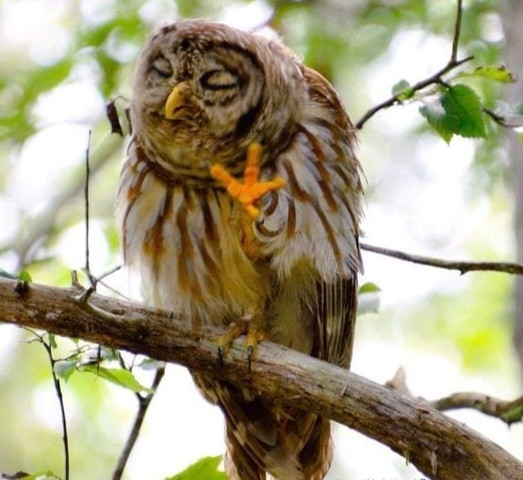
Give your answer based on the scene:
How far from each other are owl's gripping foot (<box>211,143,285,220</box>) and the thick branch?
55 cm

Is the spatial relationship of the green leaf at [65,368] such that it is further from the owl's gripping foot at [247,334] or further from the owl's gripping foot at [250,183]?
the owl's gripping foot at [250,183]

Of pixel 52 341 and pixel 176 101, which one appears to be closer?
pixel 52 341

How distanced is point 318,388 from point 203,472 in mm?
457

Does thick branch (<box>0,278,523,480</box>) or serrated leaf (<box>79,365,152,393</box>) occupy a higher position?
thick branch (<box>0,278,523,480</box>)

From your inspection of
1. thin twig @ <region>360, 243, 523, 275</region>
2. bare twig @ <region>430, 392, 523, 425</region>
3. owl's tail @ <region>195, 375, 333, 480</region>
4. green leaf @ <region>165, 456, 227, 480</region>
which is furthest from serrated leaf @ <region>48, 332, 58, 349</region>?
bare twig @ <region>430, 392, 523, 425</region>

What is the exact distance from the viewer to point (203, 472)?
129 inches

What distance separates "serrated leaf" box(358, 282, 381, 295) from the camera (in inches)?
166

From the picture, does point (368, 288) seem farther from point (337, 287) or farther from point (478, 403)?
point (478, 403)

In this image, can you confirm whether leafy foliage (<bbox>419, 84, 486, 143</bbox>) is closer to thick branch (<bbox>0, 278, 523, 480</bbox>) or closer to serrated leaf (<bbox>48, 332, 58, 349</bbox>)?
thick branch (<bbox>0, 278, 523, 480</bbox>)

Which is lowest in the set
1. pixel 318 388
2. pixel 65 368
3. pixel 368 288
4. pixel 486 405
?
pixel 65 368

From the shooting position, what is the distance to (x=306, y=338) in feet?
14.5

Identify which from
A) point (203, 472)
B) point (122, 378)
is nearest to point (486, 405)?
point (203, 472)

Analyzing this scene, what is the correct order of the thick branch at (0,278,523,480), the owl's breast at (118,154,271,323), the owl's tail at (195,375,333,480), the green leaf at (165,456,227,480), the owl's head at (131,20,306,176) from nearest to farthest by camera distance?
the green leaf at (165,456,227,480)
the thick branch at (0,278,523,480)
the owl's head at (131,20,306,176)
the owl's breast at (118,154,271,323)
the owl's tail at (195,375,333,480)

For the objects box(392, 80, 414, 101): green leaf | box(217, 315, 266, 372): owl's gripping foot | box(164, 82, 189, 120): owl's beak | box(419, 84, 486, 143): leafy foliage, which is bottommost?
box(217, 315, 266, 372): owl's gripping foot
